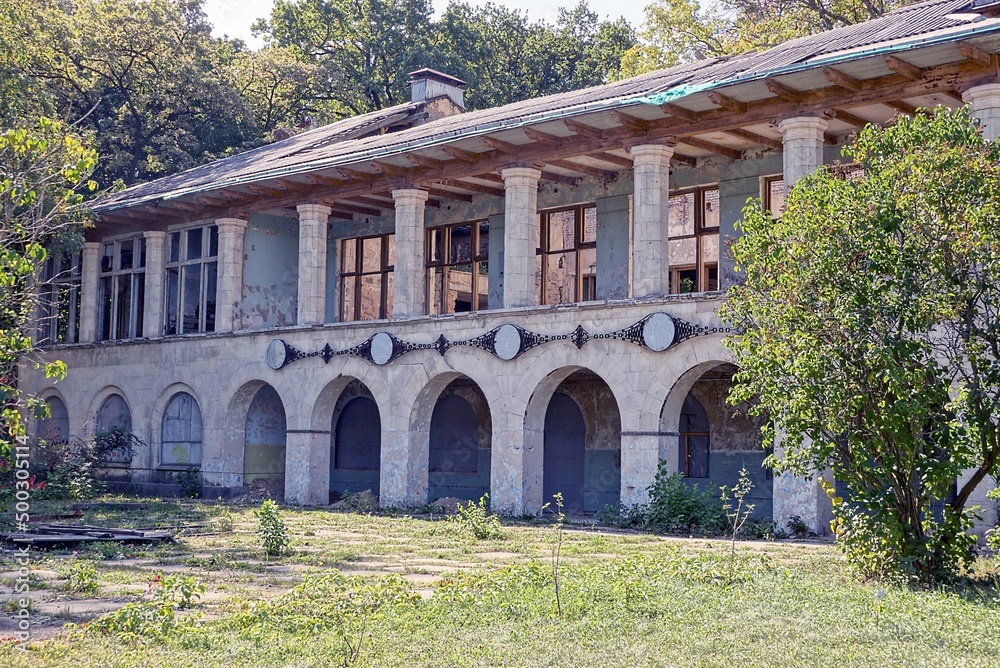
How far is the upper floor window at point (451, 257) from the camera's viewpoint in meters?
26.4

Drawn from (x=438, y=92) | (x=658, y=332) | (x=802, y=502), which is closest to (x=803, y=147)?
(x=658, y=332)

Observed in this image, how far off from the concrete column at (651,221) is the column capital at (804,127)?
2.45 meters

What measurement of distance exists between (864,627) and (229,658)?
461 cm

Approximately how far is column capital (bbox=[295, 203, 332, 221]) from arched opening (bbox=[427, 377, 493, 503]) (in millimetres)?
4852

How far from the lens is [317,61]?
48.1 metres

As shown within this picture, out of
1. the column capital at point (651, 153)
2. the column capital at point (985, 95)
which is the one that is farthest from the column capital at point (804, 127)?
the column capital at point (985, 95)

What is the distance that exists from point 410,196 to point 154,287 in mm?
8875

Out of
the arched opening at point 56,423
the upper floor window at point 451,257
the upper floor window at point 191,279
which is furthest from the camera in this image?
the arched opening at point 56,423

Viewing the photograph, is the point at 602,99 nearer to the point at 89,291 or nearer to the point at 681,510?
the point at 681,510

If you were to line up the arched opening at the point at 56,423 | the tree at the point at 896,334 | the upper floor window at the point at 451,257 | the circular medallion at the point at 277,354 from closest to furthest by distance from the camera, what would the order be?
the tree at the point at 896,334
the circular medallion at the point at 277,354
the upper floor window at the point at 451,257
the arched opening at the point at 56,423

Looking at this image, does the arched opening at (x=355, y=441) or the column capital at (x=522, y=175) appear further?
the arched opening at (x=355, y=441)

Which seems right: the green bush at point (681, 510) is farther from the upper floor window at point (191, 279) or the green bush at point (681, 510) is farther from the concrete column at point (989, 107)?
the upper floor window at point (191, 279)

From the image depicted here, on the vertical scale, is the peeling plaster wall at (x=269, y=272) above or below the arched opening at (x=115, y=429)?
above

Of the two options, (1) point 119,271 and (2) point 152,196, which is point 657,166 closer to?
(2) point 152,196
